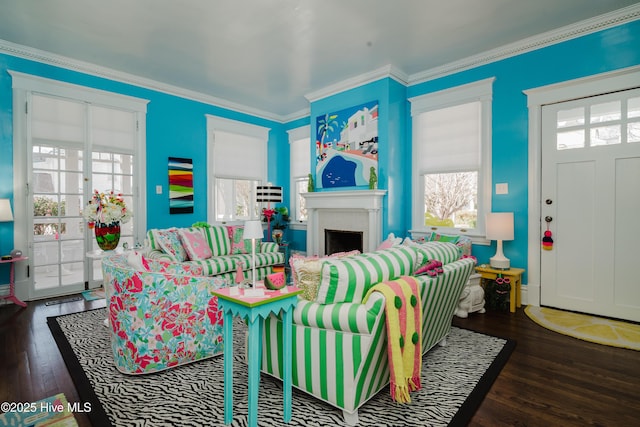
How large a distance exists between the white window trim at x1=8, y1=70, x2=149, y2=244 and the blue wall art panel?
282 cm

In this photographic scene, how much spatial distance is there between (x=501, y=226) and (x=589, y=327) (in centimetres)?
127

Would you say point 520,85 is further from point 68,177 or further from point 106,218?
point 68,177

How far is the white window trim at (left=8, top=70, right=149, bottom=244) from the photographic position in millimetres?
4113

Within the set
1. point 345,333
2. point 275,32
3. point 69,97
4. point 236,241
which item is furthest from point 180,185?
point 345,333

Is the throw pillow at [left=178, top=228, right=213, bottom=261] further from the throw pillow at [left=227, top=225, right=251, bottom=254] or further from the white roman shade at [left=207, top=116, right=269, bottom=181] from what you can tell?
the white roman shade at [left=207, top=116, right=269, bottom=181]

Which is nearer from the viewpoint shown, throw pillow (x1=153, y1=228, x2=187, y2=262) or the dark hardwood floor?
the dark hardwood floor

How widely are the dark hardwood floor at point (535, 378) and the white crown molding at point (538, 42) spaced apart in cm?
326

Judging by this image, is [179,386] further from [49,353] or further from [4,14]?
[4,14]

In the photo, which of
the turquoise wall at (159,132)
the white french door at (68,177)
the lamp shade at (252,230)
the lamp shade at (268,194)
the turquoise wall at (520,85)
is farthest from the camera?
the lamp shade at (268,194)

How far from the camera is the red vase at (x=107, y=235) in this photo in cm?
363

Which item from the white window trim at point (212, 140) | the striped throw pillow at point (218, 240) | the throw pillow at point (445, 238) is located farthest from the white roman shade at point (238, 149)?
the throw pillow at point (445, 238)

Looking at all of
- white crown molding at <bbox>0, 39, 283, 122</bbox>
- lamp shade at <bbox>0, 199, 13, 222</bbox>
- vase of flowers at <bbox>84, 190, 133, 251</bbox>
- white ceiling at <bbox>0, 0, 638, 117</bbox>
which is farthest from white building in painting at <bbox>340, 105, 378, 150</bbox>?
lamp shade at <bbox>0, 199, 13, 222</bbox>

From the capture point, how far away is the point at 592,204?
359cm

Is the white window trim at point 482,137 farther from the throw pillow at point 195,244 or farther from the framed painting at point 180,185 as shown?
the framed painting at point 180,185
